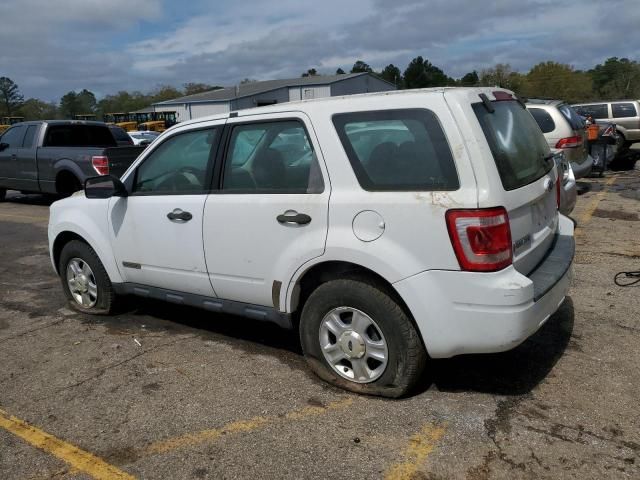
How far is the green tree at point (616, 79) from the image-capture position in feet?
178

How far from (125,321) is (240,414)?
86.3 inches

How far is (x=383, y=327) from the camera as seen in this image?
132 inches

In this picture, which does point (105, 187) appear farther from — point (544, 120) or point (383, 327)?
point (544, 120)

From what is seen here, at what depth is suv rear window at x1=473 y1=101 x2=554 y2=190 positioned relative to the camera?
10.7ft

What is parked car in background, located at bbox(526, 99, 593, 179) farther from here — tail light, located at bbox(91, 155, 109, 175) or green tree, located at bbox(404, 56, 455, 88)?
green tree, located at bbox(404, 56, 455, 88)

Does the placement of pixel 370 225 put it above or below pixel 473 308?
above

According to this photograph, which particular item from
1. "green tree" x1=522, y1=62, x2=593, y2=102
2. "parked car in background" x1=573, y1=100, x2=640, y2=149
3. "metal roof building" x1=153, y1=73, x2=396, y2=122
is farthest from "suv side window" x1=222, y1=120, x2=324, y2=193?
"green tree" x1=522, y1=62, x2=593, y2=102

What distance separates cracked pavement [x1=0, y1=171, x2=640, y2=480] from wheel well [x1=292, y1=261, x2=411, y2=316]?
578mm

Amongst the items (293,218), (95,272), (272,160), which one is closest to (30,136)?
(95,272)

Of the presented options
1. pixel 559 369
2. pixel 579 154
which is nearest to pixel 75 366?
pixel 559 369

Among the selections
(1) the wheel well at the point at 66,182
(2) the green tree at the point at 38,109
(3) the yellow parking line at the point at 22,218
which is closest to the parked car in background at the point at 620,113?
(1) the wheel well at the point at 66,182

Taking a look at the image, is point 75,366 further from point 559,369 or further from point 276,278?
point 559,369

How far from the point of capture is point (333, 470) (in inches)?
113

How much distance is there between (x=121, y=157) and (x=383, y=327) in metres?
7.57
